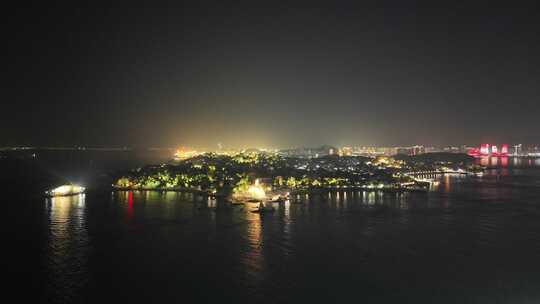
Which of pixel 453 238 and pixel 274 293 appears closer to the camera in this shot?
pixel 274 293

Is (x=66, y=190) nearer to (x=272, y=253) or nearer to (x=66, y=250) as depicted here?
(x=66, y=250)

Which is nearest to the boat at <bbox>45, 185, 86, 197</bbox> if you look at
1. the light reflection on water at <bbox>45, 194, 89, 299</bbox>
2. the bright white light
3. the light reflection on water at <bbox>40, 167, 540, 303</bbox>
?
the bright white light

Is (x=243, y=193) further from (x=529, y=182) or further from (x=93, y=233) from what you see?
(x=529, y=182)

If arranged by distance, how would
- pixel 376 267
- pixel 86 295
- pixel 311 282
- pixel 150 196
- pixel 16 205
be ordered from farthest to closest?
pixel 150 196 < pixel 16 205 < pixel 376 267 < pixel 311 282 < pixel 86 295

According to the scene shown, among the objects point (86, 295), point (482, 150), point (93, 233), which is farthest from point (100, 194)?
point (482, 150)

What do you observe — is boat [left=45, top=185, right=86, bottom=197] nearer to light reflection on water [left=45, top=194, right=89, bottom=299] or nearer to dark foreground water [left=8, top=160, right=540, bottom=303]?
dark foreground water [left=8, top=160, right=540, bottom=303]

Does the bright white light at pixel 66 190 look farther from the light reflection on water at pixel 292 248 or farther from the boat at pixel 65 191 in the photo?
Answer: the light reflection on water at pixel 292 248
